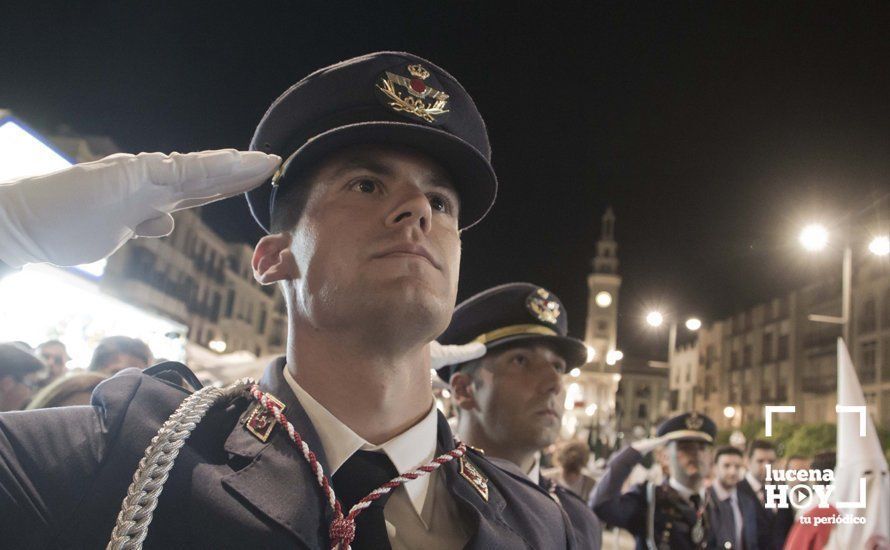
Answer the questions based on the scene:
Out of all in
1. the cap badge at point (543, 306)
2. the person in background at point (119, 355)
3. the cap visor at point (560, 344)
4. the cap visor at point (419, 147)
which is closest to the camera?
the cap visor at point (419, 147)

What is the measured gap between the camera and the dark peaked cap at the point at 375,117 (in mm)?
1907

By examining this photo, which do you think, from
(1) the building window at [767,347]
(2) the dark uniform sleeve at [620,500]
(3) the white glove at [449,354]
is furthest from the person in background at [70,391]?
(1) the building window at [767,347]

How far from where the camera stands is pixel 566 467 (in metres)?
9.50

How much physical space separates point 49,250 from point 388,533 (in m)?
0.98

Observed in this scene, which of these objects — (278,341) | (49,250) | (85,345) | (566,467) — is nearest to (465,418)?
(49,250)

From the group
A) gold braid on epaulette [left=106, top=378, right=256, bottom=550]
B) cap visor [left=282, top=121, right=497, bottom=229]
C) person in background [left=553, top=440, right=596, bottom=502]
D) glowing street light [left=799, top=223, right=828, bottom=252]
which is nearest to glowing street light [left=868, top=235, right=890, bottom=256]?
glowing street light [left=799, top=223, right=828, bottom=252]

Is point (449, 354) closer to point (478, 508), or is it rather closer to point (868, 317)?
point (478, 508)

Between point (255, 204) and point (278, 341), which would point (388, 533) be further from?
point (278, 341)

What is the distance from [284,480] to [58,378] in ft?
11.4

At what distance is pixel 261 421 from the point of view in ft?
5.64

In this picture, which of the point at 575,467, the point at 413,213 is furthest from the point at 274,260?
the point at 575,467

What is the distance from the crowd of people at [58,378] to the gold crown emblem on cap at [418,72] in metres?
2.16

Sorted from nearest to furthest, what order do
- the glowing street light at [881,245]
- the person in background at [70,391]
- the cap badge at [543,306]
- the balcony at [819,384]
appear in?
the person in background at [70,391]
the cap badge at [543,306]
the glowing street light at [881,245]
the balcony at [819,384]

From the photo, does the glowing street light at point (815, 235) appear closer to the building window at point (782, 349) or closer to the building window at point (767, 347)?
the building window at point (782, 349)
